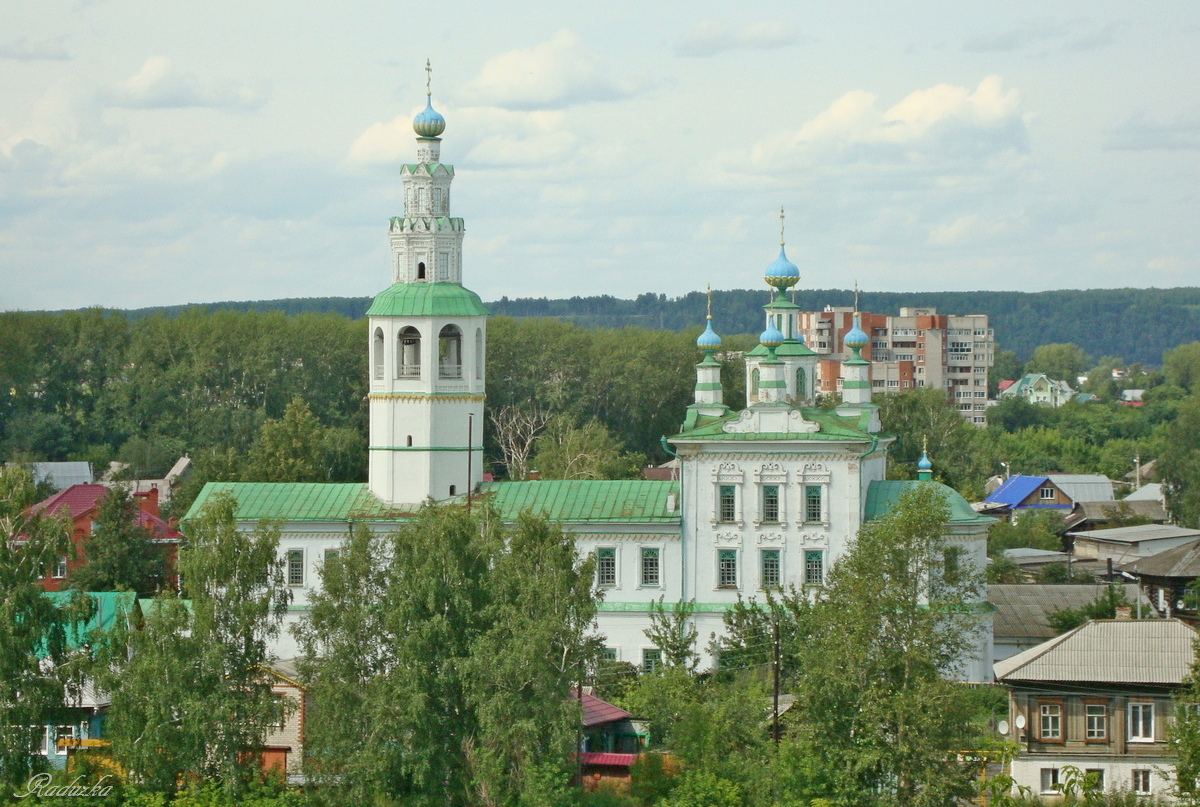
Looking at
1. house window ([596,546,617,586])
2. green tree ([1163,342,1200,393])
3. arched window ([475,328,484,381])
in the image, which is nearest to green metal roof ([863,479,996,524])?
house window ([596,546,617,586])

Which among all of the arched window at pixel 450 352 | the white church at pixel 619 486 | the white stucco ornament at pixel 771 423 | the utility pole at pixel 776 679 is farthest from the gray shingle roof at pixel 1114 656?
the arched window at pixel 450 352

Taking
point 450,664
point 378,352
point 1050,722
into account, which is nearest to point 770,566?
point 1050,722

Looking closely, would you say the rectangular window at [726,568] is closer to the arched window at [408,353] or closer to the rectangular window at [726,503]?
the rectangular window at [726,503]

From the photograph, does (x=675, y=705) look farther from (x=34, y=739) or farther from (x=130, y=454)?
(x=130, y=454)

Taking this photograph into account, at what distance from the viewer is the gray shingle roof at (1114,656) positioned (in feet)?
97.9

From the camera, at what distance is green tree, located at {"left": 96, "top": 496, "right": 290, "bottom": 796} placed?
28047mm

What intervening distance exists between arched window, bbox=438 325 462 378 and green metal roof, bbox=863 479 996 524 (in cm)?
836

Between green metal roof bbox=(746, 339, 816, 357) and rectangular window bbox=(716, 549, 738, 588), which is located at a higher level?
green metal roof bbox=(746, 339, 816, 357)

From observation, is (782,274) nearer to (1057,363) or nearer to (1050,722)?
(1050,722)

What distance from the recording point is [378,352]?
129ft

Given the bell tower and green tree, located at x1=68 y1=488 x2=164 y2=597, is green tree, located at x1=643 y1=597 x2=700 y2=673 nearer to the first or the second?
the bell tower

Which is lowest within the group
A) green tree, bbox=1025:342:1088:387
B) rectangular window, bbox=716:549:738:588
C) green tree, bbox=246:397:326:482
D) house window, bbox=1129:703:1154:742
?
house window, bbox=1129:703:1154:742

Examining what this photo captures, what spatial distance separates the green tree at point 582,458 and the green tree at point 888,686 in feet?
83.7

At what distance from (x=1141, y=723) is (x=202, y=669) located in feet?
45.9
